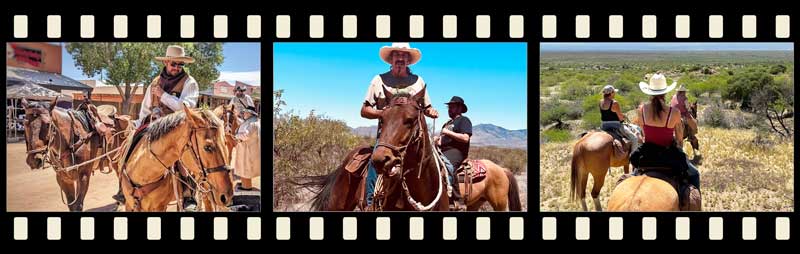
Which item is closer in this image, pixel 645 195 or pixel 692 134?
pixel 645 195

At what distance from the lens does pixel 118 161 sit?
12.5 metres

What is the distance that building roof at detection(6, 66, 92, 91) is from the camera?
12.5m

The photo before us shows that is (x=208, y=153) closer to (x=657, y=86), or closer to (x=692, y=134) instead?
(x=657, y=86)

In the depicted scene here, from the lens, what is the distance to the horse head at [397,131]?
9.81 meters

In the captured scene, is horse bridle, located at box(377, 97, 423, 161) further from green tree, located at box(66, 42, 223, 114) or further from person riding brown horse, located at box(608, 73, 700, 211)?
green tree, located at box(66, 42, 223, 114)

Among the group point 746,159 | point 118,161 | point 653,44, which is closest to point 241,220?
point 118,161

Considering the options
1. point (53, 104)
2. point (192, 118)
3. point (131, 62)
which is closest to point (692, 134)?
point (192, 118)

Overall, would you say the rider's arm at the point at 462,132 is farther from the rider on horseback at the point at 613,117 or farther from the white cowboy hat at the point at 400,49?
the rider on horseback at the point at 613,117

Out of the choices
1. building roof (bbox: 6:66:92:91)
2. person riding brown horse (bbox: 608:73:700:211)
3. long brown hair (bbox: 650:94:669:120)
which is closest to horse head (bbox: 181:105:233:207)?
building roof (bbox: 6:66:92:91)

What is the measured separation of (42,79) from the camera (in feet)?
41.2

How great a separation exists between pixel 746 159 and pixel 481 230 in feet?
12.1

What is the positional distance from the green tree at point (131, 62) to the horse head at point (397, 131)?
3.19 m

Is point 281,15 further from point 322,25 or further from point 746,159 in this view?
point 746,159

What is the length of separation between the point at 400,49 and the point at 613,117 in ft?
9.68
